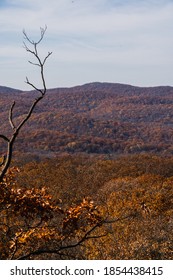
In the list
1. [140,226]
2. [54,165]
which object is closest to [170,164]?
[54,165]

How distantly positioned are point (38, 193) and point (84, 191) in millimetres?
37286

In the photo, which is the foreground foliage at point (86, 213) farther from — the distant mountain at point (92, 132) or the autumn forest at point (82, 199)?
the distant mountain at point (92, 132)

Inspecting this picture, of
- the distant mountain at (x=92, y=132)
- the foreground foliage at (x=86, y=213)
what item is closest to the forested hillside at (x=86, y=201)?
the foreground foliage at (x=86, y=213)

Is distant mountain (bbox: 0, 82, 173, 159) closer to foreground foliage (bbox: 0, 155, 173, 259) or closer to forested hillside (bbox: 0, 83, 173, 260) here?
forested hillside (bbox: 0, 83, 173, 260)

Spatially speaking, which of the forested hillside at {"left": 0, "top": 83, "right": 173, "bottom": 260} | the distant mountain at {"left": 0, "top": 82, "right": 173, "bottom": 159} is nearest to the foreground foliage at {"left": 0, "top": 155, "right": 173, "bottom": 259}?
the forested hillside at {"left": 0, "top": 83, "right": 173, "bottom": 260}

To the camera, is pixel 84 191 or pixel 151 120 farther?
pixel 151 120

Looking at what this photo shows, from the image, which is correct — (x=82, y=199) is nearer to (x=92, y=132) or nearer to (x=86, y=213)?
(x=86, y=213)

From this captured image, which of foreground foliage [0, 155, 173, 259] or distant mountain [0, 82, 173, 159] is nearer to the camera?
foreground foliage [0, 155, 173, 259]

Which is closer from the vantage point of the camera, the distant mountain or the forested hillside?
the forested hillside

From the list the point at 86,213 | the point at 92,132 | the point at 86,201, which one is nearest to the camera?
the point at 86,201

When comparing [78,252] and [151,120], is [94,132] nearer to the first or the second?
[151,120]

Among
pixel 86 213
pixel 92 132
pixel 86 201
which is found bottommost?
pixel 92 132

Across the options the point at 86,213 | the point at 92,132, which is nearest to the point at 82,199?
the point at 86,213

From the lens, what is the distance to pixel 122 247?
838 inches
